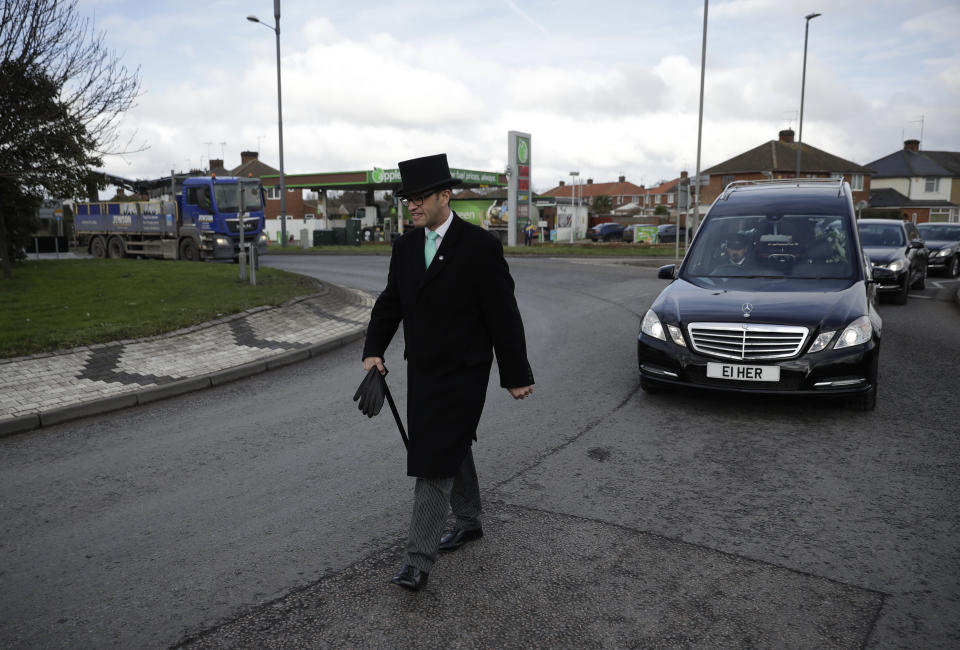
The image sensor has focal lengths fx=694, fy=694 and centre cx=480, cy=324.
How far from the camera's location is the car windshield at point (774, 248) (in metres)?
6.91

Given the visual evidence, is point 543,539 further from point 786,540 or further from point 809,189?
point 809,189

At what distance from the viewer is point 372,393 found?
3486 mm

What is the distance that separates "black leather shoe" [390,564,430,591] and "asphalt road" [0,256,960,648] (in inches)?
3.0

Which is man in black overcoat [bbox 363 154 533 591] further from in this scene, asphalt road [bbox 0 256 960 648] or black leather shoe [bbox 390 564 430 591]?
asphalt road [bbox 0 256 960 648]

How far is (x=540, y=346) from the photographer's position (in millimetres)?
9547

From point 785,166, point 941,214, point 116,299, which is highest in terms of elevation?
point 785,166

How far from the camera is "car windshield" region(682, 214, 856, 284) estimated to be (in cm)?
691

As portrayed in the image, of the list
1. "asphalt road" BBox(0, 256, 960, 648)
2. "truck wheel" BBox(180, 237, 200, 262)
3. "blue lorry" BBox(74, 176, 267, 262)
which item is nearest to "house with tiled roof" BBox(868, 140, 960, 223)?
"blue lorry" BBox(74, 176, 267, 262)

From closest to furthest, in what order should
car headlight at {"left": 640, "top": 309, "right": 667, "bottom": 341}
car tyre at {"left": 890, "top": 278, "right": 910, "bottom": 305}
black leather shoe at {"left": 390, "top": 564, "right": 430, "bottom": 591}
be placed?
black leather shoe at {"left": 390, "top": 564, "right": 430, "bottom": 591}
car headlight at {"left": 640, "top": 309, "right": 667, "bottom": 341}
car tyre at {"left": 890, "top": 278, "right": 910, "bottom": 305}

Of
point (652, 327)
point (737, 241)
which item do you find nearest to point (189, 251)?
point (737, 241)

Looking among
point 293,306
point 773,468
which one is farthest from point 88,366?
point 773,468

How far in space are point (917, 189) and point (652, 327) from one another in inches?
3255

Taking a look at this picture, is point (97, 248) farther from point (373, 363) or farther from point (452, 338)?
point (452, 338)

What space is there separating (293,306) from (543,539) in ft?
30.8
